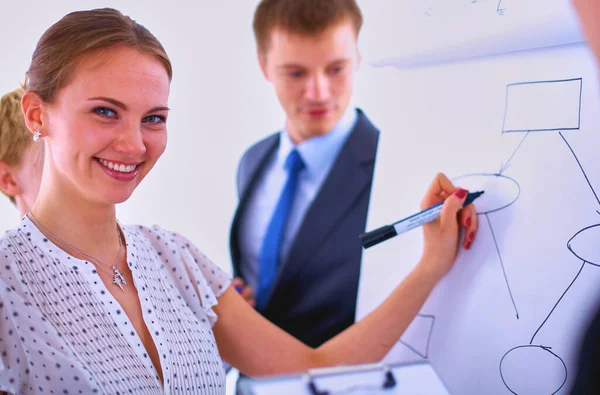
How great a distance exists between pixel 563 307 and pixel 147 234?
0.72 metres

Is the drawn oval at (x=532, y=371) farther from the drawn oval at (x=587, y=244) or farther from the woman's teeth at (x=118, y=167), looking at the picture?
the woman's teeth at (x=118, y=167)

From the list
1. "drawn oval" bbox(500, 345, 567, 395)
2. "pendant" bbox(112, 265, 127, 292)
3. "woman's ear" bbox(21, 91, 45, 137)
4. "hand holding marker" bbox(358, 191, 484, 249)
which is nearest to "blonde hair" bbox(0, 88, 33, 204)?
"woman's ear" bbox(21, 91, 45, 137)

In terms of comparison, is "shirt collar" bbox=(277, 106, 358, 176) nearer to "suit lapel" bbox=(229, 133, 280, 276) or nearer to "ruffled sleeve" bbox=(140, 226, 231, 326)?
"suit lapel" bbox=(229, 133, 280, 276)

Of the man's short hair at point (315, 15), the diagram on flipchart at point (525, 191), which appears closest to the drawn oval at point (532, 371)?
the diagram on flipchart at point (525, 191)

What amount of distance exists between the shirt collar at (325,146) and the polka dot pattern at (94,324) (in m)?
0.38

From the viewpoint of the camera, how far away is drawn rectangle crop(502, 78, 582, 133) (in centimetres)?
83

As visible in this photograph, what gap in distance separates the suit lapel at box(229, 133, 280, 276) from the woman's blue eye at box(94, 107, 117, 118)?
53cm

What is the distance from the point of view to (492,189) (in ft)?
3.10

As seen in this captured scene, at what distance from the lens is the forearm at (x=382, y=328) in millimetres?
1034

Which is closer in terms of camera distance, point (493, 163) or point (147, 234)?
point (493, 163)

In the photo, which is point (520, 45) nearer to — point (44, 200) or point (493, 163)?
point (493, 163)

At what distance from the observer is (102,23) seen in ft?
2.96

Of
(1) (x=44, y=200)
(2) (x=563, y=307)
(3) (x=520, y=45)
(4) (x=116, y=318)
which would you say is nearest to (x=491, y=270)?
(2) (x=563, y=307)

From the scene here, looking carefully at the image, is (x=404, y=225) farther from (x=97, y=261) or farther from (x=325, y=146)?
(x=97, y=261)
